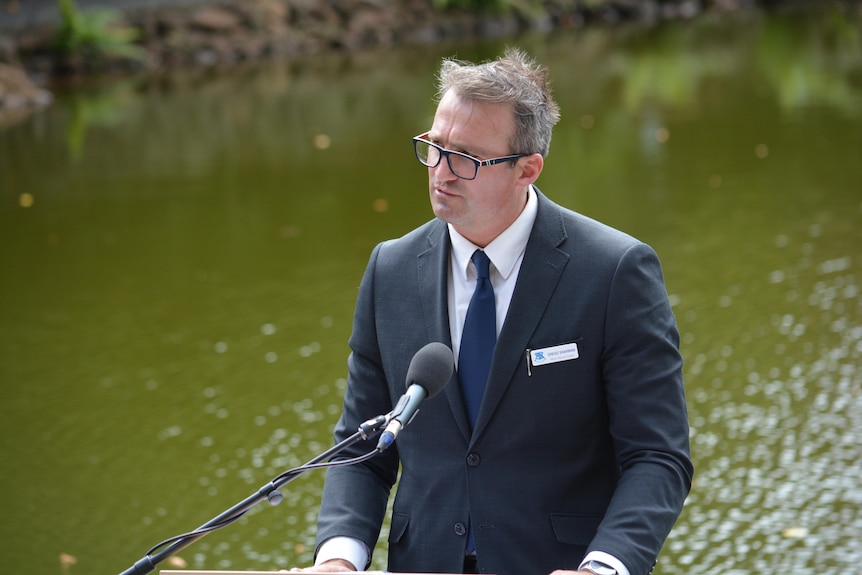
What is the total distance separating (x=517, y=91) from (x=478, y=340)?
506 millimetres

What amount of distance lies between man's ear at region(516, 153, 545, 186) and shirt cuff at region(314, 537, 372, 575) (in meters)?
0.80

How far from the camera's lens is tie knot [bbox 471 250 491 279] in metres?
2.47

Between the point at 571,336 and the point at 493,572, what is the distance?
503 millimetres

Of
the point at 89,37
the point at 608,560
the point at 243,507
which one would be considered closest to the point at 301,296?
the point at 608,560

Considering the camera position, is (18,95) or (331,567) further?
(18,95)

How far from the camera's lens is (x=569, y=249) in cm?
246

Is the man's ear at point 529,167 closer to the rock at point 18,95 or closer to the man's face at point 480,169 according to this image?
the man's face at point 480,169

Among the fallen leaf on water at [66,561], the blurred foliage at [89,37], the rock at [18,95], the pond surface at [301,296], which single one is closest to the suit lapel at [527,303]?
the pond surface at [301,296]

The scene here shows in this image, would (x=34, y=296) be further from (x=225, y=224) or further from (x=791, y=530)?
(x=791, y=530)

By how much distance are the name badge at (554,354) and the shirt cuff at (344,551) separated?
1.69 ft

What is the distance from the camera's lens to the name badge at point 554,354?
7.83 feet

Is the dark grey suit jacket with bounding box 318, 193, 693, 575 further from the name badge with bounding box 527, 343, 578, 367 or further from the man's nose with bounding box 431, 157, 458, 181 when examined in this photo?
the man's nose with bounding box 431, 157, 458, 181

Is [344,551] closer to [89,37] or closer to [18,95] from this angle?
[18,95]

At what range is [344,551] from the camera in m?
2.41
